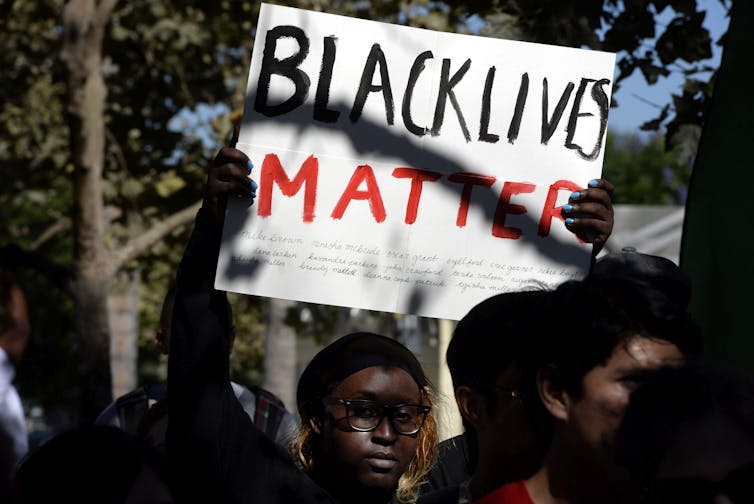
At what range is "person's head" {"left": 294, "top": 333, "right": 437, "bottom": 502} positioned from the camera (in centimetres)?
325

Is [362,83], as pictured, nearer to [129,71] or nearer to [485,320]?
[485,320]

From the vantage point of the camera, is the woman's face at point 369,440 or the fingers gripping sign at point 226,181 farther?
the woman's face at point 369,440

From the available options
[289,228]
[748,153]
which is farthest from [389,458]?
[748,153]

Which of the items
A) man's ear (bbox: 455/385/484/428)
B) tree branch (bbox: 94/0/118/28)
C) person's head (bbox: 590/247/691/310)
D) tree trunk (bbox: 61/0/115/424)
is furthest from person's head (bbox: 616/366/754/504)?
tree branch (bbox: 94/0/118/28)

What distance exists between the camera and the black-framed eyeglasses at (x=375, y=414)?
3318 millimetres

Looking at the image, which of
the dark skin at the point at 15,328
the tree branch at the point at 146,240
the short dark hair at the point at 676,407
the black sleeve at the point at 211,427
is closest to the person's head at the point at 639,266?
the black sleeve at the point at 211,427

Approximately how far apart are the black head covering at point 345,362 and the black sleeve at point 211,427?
506 millimetres

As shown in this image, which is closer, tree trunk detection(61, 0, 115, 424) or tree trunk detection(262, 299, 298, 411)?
tree trunk detection(61, 0, 115, 424)

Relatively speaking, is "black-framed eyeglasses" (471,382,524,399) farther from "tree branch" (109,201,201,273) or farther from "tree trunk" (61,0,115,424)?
"tree branch" (109,201,201,273)

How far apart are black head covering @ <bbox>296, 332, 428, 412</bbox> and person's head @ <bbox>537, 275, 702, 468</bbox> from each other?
1.25 metres

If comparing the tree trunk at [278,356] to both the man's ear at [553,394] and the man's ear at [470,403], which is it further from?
the man's ear at [553,394]

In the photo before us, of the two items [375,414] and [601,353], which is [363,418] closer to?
[375,414]

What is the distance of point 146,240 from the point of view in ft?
29.8

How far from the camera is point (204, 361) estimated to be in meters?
2.81
